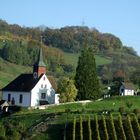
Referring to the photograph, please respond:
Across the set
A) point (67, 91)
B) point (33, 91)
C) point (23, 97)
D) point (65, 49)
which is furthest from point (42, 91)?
point (65, 49)

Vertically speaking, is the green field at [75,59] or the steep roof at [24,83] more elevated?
the green field at [75,59]

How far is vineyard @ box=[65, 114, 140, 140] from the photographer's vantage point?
4569 centimetres

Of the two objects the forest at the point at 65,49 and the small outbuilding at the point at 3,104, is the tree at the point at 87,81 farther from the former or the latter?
the forest at the point at 65,49

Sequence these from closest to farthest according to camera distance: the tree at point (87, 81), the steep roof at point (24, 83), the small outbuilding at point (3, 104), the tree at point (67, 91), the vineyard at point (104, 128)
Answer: the vineyard at point (104, 128), the small outbuilding at point (3, 104), the tree at point (67, 91), the steep roof at point (24, 83), the tree at point (87, 81)

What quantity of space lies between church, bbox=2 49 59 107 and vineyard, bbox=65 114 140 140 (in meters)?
18.7

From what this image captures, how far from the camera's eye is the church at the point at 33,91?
232 feet

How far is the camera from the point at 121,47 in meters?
186

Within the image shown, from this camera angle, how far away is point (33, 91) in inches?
2793

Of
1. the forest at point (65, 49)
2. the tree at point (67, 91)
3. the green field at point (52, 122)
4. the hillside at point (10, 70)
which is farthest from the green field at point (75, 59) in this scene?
the green field at point (52, 122)

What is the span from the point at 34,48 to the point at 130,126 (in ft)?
304

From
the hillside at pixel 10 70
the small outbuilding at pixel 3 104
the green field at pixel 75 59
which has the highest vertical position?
the green field at pixel 75 59

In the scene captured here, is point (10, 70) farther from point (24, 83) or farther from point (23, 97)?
point (23, 97)

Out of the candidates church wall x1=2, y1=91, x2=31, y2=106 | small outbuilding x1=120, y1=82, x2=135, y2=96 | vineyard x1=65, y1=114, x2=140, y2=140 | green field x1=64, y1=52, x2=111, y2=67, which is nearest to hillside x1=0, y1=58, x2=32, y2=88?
green field x1=64, y1=52, x2=111, y2=67

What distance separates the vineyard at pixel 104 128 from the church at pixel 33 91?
18.7 metres
